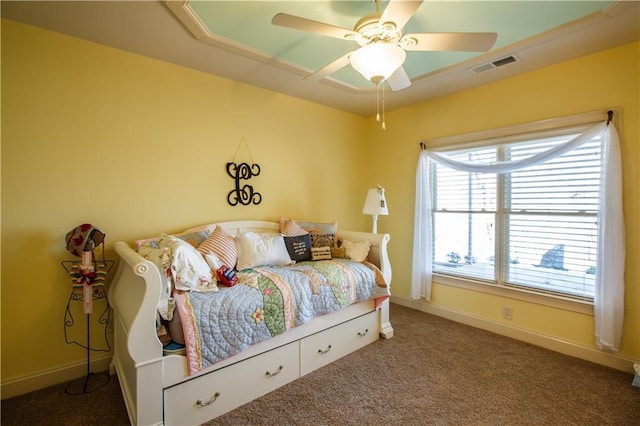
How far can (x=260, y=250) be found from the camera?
259 cm

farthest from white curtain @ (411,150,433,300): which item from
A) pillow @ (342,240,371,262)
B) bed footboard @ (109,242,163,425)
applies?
bed footboard @ (109,242,163,425)

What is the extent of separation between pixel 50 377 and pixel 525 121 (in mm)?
4268

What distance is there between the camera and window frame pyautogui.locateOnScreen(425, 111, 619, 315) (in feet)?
8.08

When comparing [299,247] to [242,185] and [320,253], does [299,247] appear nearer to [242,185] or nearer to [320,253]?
[320,253]

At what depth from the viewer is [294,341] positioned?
2141 mm

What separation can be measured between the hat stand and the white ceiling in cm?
152

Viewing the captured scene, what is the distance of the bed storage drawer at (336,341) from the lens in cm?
222

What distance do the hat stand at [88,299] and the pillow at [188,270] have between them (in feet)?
1.55

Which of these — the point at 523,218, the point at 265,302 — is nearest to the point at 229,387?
the point at 265,302

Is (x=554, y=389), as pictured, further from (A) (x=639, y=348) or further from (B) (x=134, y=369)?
(B) (x=134, y=369)

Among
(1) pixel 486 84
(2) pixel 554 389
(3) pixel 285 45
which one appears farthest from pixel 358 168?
(2) pixel 554 389

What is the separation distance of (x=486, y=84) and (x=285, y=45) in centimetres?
205

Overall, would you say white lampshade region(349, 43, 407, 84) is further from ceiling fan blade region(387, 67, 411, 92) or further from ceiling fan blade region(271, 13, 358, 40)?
ceiling fan blade region(387, 67, 411, 92)

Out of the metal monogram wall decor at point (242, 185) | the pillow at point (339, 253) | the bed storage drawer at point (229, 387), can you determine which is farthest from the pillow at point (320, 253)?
the bed storage drawer at point (229, 387)
